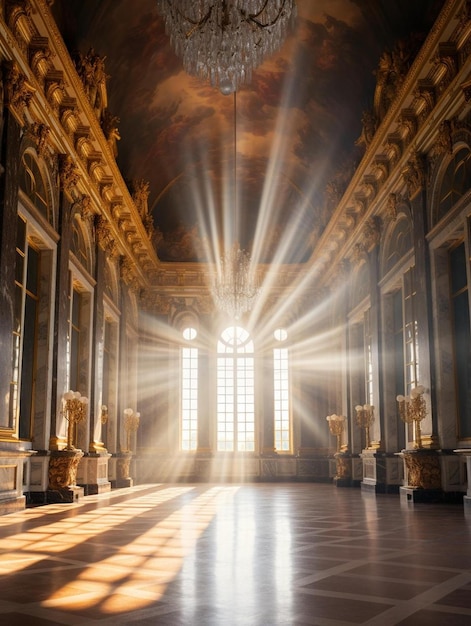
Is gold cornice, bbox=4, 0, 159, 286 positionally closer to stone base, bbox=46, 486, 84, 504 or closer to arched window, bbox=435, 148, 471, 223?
stone base, bbox=46, 486, 84, 504

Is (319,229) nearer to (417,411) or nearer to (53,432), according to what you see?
(417,411)

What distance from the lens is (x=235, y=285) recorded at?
1988 cm

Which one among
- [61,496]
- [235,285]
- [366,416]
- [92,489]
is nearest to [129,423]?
[92,489]

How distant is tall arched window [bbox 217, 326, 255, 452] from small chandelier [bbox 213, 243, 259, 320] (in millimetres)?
5910

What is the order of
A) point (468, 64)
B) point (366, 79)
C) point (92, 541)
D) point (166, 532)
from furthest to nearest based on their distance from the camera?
point (366, 79) < point (468, 64) < point (166, 532) < point (92, 541)

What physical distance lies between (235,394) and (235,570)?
21248 mm

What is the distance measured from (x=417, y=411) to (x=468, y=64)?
6.43m

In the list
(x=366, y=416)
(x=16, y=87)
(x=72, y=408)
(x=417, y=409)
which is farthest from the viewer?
(x=366, y=416)

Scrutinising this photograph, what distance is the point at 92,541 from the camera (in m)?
7.36

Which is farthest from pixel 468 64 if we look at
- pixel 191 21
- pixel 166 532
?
pixel 166 532

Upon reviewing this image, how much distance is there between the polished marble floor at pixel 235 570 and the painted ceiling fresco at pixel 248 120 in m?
10.3

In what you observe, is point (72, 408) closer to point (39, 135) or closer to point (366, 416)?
point (39, 135)

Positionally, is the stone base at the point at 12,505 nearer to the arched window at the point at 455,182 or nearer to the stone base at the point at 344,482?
the arched window at the point at 455,182

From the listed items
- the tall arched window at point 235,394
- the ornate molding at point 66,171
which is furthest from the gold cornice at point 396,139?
the ornate molding at point 66,171
